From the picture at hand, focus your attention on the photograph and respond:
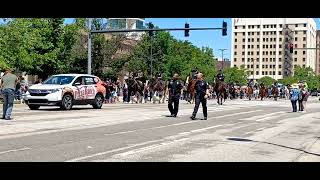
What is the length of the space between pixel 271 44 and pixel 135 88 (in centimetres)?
15072

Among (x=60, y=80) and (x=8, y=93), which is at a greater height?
(x=60, y=80)

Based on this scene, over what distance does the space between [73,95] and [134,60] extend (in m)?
48.2

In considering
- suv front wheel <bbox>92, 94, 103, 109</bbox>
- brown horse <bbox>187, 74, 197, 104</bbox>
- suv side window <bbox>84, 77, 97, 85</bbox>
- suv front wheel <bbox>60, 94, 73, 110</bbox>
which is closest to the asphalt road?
suv front wheel <bbox>60, 94, 73, 110</bbox>

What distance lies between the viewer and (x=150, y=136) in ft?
46.1

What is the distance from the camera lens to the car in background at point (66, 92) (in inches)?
941

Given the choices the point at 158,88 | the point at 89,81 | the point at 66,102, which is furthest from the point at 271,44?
the point at 66,102

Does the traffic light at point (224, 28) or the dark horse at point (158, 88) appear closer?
the dark horse at point (158, 88)

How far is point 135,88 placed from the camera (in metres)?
35.8

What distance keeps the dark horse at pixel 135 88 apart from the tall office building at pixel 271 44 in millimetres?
138159

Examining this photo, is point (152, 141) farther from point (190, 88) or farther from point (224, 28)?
point (224, 28)

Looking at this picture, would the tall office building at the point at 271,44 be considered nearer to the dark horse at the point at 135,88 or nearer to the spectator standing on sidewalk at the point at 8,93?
the dark horse at the point at 135,88

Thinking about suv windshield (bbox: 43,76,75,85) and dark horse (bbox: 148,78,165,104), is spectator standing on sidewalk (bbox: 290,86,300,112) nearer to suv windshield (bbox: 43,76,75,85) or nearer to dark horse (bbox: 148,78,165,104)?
dark horse (bbox: 148,78,165,104)

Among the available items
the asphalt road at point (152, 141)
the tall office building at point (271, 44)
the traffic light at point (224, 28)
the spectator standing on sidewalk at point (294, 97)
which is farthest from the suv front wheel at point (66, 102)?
the tall office building at point (271, 44)
